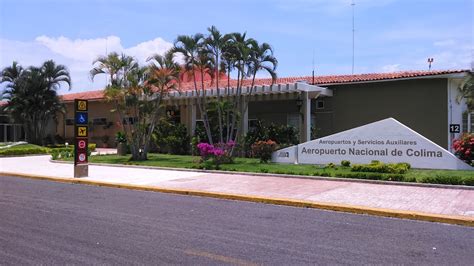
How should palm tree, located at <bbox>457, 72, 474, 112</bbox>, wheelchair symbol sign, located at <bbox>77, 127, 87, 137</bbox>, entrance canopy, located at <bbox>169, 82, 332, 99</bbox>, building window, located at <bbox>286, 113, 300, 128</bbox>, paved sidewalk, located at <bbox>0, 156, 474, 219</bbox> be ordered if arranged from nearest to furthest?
1. paved sidewalk, located at <bbox>0, 156, 474, 219</bbox>
2. wheelchair symbol sign, located at <bbox>77, 127, 87, 137</bbox>
3. palm tree, located at <bbox>457, 72, 474, 112</bbox>
4. entrance canopy, located at <bbox>169, 82, 332, 99</bbox>
5. building window, located at <bbox>286, 113, 300, 128</bbox>

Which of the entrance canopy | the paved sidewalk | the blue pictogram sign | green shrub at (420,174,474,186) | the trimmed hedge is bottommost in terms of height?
the paved sidewalk

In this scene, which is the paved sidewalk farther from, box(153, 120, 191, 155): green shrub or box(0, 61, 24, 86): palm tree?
box(0, 61, 24, 86): palm tree

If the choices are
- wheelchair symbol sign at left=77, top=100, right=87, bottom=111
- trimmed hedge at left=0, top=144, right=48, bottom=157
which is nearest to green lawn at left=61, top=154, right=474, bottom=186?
wheelchair symbol sign at left=77, top=100, right=87, bottom=111

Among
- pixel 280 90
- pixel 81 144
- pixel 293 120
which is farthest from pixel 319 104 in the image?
pixel 81 144

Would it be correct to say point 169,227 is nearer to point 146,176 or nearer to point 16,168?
point 146,176

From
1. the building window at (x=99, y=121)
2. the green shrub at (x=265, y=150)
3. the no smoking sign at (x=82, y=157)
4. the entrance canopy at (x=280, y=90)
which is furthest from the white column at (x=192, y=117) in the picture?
the building window at (x=99, y=121)

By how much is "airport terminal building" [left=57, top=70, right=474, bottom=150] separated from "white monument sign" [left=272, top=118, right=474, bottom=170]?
348 cm

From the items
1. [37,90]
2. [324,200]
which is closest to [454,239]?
[324,200]

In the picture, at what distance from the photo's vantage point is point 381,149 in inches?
629

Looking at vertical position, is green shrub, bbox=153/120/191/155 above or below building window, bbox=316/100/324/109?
below

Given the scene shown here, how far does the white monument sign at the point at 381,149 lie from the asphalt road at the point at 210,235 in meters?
7.10

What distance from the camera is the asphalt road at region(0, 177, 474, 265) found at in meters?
5.82

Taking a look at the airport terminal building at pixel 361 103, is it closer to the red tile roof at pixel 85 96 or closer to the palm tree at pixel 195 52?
the palm tree at pixel 195 52

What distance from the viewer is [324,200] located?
1038 centimetres
